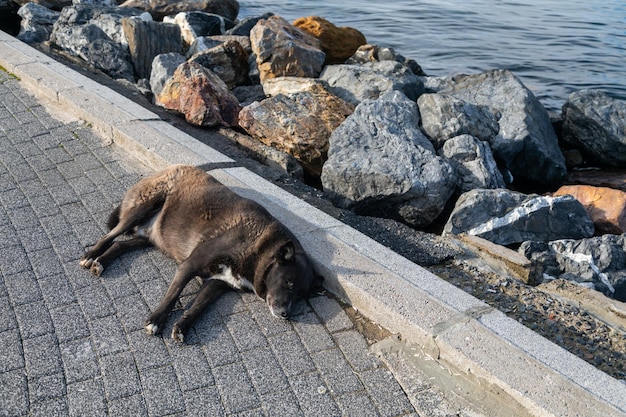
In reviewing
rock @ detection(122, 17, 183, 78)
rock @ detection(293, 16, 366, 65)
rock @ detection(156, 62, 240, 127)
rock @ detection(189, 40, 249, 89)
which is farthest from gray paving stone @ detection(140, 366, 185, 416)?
rock @ detection(293, 16, 366, 65)

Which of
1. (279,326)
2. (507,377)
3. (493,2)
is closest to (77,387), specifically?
(279,326)

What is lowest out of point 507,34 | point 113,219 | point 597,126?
point 507,34

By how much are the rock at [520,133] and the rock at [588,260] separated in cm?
268

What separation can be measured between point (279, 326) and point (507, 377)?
155 cm

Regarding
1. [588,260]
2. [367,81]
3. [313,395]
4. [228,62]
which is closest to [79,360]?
→ [313,395]

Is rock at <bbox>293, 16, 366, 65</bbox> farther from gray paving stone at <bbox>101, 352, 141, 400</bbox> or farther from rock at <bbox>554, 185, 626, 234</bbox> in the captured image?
gray paving stone at <bbox>101, 352, 141, 400</bbox>

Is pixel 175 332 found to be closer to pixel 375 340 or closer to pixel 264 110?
pixel 375 340

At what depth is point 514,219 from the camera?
6.91 m

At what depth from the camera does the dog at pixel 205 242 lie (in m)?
4.66

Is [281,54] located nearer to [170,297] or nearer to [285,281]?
[285,281]

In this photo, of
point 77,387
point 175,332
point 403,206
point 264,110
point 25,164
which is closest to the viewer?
point 77,387

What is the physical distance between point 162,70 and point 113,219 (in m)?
5.51

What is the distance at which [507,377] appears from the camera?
151 inches

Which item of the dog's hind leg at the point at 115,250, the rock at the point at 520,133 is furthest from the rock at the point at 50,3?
the dog's hind leg at the point at 115,250
